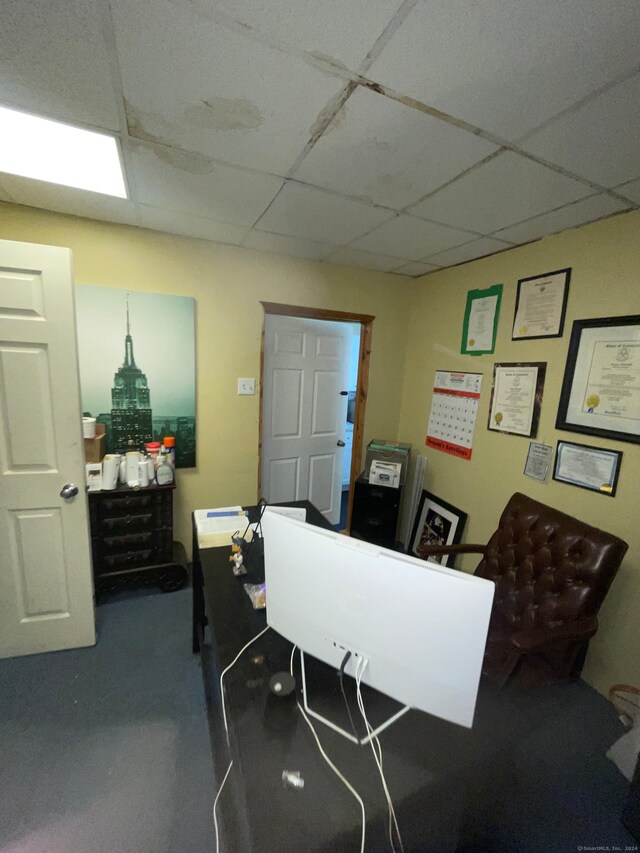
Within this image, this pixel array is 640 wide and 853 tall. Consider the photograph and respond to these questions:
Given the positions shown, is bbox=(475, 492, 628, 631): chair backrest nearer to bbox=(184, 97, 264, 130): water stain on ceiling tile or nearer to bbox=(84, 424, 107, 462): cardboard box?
bbox=(184, 97, 264, 130): water stain on ceiling tile

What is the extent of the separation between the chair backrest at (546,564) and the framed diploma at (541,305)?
102 cm

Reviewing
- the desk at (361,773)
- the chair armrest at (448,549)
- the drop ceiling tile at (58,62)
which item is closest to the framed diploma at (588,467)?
the chair armrest at (448,549)

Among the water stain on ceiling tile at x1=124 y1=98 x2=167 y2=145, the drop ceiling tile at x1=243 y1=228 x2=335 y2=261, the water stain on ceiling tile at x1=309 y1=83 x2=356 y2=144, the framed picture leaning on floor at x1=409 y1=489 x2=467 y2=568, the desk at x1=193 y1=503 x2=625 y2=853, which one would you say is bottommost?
the framed picture leaning on floor at x1=409 y1=489 x2=467 y2=568

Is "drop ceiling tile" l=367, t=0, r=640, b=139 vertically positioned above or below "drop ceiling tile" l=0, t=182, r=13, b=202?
below

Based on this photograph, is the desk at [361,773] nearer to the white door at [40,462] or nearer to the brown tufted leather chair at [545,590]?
the brown tufted leather chair at [545,590]

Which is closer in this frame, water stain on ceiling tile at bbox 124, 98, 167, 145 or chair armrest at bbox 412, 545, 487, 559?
water stain on ceiling tile at bbox 124, 98, 167, 145

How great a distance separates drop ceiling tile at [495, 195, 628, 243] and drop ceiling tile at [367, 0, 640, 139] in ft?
2.48

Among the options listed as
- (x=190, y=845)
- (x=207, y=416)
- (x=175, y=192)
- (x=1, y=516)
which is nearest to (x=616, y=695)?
(x=190, y=845)

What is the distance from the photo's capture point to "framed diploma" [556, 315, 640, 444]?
160 centimetres

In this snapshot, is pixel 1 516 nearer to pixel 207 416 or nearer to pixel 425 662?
pixel 207 416

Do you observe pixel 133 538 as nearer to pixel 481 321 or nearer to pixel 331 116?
pixel 331 116

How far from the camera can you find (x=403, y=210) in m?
1.71

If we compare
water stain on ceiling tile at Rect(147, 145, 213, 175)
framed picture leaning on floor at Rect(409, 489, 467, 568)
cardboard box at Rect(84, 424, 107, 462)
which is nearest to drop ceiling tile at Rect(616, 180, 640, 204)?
water stain on ceiling tile at Rect(147, 145, 213, 175)

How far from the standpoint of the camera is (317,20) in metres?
0.79
